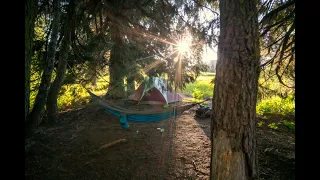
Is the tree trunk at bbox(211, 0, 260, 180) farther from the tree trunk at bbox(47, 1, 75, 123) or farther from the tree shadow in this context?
the tree trunk at bbox(47, 1, 75, 123)

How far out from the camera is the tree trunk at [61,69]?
2925 mm

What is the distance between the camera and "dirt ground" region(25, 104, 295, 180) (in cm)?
240

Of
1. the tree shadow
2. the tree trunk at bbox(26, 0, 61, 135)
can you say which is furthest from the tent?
the tree trunk at bbox(26, 0, 61, 135)

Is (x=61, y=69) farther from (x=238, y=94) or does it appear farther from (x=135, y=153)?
(x=238, y=94)

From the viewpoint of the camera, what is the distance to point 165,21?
3264 mm

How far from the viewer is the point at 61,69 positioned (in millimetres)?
3877

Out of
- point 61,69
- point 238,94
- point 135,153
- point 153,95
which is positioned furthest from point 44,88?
point 153,95

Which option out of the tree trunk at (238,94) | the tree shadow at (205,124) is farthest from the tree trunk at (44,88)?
the tree shadow at (205,124)

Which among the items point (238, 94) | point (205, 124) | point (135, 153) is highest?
point (238, 94)

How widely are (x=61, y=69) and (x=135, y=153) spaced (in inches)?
101

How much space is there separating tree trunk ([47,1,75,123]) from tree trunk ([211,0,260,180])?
8.38ft

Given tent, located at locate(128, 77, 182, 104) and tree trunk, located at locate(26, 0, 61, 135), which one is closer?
tree trunk, located at locate(26, 0, 61, 135)
